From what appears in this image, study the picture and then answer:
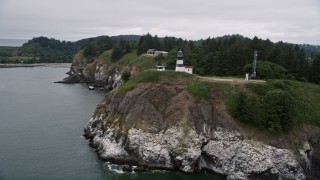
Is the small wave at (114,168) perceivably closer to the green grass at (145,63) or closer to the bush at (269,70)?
the bush at (269,70)

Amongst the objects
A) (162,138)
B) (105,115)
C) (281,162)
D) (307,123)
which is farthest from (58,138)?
(307,123)

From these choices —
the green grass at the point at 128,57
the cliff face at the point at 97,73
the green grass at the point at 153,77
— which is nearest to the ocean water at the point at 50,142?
the green grass at the point at 153,77

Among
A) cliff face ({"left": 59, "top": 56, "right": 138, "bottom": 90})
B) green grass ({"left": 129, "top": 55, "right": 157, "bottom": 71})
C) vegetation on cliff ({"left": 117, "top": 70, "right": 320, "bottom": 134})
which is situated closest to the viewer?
vegetation on cliff ({"left": 117, "top": 70, "right": 320, "bottom": 134})

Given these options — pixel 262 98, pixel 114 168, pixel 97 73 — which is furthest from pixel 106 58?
pixel 114 168

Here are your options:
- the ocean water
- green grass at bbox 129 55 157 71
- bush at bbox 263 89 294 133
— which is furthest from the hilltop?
green grass at bbox 129 55 157 71

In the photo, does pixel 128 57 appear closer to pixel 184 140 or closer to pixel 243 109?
pixel 243 109

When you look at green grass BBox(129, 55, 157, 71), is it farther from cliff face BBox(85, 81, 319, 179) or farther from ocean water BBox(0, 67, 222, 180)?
cliff face BBox(85, 81, 319, 179)

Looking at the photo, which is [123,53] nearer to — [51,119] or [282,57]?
[51,119]
